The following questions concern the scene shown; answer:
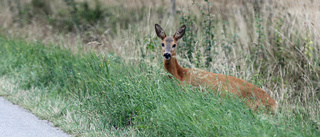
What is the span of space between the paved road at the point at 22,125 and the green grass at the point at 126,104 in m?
0.14

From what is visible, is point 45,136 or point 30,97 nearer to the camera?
point 45,136

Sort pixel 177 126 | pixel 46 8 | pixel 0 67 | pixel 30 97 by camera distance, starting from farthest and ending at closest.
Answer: pixel 46 8 < pixel 0 67 < pixel 30 97 < pixel 177 126

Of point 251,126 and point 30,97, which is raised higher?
point 251,126

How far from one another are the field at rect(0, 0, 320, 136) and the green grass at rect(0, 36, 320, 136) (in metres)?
0.01

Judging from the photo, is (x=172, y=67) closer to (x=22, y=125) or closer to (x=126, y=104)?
(x=126, y=104)

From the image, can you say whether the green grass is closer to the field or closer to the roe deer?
the field

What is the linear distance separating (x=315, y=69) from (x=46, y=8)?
11905mm

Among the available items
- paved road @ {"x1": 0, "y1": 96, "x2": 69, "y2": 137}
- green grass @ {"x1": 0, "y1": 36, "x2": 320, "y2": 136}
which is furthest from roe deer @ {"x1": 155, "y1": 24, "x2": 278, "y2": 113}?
paved road @ {"x1": 0, "y1": 96, "x2": 69, "y2": 137}

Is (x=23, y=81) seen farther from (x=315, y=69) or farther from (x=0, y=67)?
(x=315, y=69)

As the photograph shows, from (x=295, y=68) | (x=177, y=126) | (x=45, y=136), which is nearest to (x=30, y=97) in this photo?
(x=45, y=136)

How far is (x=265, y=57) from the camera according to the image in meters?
7.84

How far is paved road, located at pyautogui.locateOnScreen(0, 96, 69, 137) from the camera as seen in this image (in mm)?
5081

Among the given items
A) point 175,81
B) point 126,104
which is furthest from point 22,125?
point 175,81

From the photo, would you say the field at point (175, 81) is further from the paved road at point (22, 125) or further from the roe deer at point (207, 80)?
the roe deer at point (207, 80)
